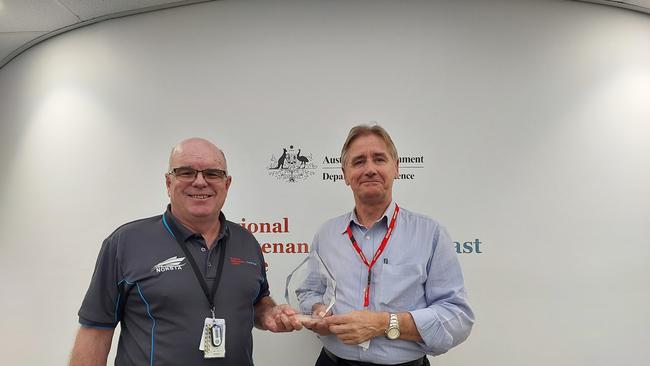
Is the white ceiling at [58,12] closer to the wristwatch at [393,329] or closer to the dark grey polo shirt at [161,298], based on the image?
the dark grey polo shirt at [161,298]

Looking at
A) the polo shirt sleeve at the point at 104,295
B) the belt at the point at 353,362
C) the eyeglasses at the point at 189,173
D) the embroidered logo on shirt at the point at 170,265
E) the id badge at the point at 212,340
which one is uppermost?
the eyeglasses at the point at 189,173

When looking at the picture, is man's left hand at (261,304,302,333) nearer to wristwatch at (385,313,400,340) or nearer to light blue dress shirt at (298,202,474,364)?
light blue dress shirt at (298,202,474,364)

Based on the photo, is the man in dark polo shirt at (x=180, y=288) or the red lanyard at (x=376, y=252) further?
the red lanyard at (x=376, y=252)

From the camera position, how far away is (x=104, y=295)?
138cm

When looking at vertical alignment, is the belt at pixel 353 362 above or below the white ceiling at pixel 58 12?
below

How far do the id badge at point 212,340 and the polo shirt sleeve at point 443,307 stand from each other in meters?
0.71

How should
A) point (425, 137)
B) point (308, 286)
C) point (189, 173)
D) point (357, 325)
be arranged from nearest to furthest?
point (357, 325) < point (189, 173) < point (308, 286) < point (425, 137)

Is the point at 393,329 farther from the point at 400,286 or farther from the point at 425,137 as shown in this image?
the point at 425,137

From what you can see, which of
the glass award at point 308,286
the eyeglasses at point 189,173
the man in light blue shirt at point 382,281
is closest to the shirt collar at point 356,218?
the man in light blue shirt at point 382,281

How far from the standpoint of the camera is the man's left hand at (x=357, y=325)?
1359 millimetres

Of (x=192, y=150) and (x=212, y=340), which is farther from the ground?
(x=192, y=150)

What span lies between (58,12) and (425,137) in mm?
2495

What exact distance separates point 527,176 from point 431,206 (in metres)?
0.63

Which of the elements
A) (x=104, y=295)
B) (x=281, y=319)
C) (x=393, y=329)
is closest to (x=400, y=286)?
(x=393, y=329)
